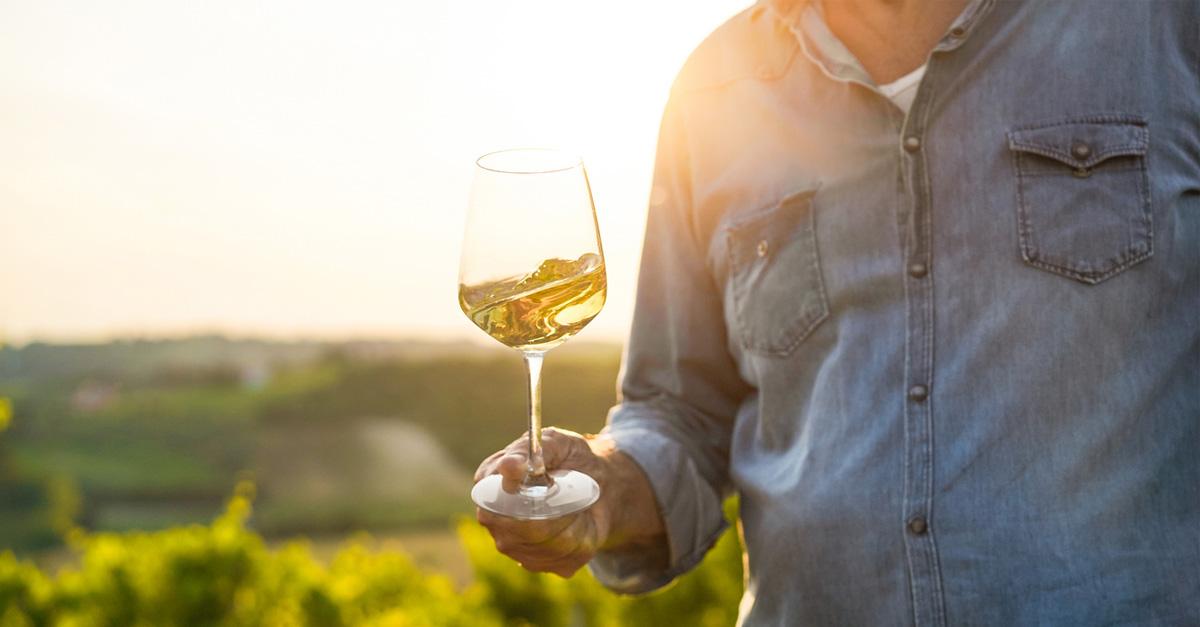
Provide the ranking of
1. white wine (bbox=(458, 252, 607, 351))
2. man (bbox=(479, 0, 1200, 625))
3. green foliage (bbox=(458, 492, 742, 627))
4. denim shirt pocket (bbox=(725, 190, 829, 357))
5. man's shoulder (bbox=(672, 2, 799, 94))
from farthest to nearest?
green foliage (bbox=(458, 492, 742, 627)), man's shoulder (bbox=(672, 2, 799, 94)), denim shirt pocket (bbox=(725, 190, 829, 357)), man (bbox=(479, 0, 1200, 625)), white wine (bbox=(458, 252, 607, 351))

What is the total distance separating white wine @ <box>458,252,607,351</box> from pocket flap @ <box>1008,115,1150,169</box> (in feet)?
2.68

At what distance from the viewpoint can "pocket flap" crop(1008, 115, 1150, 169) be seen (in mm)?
1739

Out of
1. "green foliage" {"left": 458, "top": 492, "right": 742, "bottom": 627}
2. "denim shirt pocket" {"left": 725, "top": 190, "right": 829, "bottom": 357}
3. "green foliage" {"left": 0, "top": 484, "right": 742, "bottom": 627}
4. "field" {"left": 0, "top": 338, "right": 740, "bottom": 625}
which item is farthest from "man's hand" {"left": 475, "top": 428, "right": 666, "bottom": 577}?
"field" {"left": 0, "top": 338, "right": 740, "bottom": 625}

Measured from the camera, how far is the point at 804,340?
197cm

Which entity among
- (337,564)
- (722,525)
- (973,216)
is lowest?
(337,564)

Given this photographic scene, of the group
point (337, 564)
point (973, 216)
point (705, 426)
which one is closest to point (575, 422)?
point (337, 564)

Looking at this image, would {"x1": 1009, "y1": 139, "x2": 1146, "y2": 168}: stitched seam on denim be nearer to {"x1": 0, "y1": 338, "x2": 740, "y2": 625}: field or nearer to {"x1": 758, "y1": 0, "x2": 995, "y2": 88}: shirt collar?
{"x1": 758, "y1": 0, "x2": 995, "y2": 88}: shirt collar

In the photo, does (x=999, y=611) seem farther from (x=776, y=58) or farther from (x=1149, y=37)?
(x=776, y=58)

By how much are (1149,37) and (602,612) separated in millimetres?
3134

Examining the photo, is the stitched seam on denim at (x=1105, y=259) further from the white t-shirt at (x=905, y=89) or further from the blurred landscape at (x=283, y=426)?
the blurred landscape at (x=283, y=426)

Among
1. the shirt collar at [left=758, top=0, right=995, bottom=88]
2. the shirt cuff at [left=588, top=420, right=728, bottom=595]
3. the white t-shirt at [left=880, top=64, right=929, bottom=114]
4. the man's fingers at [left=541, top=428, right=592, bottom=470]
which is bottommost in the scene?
the shirt cuff at [left=588, top=420, right=728, bottom=595]

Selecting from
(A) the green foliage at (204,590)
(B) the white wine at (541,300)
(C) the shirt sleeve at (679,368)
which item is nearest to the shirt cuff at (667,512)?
(C) the shirt sleeve at (679,368)

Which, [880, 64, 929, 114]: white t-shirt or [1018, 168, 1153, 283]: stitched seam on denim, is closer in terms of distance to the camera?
[1018, 168, 1153, 283]: stitched seam on denim

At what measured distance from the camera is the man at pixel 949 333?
170 cm
